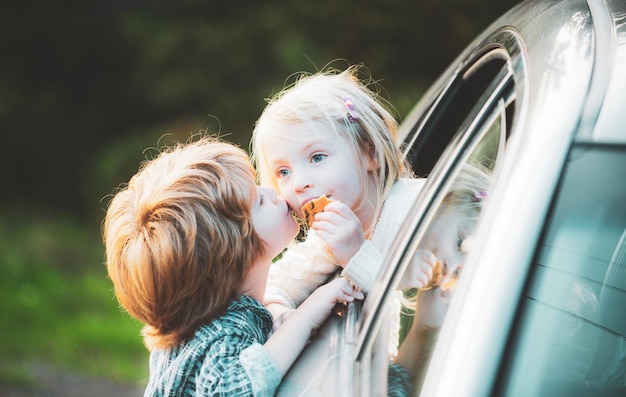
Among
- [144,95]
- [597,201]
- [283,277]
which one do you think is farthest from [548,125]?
[144,95]

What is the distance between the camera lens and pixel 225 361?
190cm

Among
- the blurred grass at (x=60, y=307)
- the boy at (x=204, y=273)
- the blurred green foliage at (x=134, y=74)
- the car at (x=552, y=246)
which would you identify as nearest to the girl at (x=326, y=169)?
the boy at (x=204, y=273)

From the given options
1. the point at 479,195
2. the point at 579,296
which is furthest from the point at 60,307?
the point at 579,296

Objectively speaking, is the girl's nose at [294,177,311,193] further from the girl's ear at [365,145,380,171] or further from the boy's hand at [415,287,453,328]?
the boy's hand at [415,287,453,328]

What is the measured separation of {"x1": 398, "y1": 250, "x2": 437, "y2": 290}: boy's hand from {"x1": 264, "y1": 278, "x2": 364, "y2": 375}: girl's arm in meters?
Answer: 0.29

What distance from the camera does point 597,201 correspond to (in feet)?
4.15

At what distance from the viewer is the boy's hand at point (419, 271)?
1.59 m

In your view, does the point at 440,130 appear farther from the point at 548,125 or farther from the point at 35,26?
the point at 35,26

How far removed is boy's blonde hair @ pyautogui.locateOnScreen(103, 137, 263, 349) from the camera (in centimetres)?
201

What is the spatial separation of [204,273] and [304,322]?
302mm

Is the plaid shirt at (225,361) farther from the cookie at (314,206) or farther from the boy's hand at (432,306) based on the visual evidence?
the boy's hand at (432,306)

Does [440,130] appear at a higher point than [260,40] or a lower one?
lower

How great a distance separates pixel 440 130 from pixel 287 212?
27.3 inches

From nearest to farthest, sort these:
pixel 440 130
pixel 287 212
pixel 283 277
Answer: pixel 287 212 < pixel 283 277 < pixel 440 130
